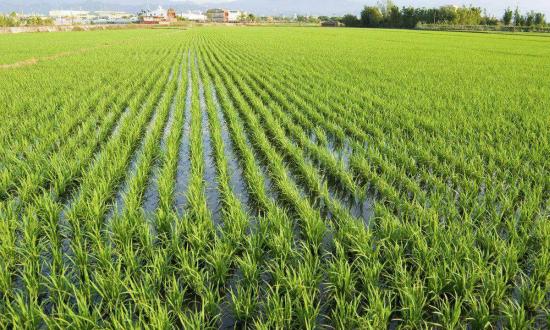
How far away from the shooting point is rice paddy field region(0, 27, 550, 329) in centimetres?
257

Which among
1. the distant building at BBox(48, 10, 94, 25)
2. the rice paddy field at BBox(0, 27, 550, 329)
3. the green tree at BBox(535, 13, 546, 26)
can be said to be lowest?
the rice paddy field at BBox(0, 27, 550, 329)

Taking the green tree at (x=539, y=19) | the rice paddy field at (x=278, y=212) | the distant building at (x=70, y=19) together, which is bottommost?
the rice paddy field at (x=278, y=212)

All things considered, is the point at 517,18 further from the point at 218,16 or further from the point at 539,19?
the point at 218,16

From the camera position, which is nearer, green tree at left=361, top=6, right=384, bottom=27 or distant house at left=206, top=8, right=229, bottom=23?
green tree at left=361, top=6, right=384, bottom=27

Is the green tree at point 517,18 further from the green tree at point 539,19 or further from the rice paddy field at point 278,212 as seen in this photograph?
the rice paddy field at point 278,212

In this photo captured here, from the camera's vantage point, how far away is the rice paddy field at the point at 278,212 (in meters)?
2.57

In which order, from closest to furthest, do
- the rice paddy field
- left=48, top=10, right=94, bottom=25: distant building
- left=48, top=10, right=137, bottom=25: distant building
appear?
1. the rice paddy field
2. left=48, top=10, right=94, bottom=25: distant building
3. left=48, top=10, right=137, bottom=25: distant building

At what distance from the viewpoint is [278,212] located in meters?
3.46

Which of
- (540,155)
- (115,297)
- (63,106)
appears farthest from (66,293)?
(63,106)

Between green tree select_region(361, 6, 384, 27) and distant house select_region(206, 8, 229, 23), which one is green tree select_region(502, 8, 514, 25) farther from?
distant house select_region(206, 8, 229, 23)

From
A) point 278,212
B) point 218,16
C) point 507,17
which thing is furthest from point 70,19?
point 278,212

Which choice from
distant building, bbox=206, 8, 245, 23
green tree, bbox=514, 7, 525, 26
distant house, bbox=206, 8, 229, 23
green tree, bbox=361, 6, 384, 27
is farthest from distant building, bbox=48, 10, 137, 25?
green tree, bbox=514, 7, 525, 26

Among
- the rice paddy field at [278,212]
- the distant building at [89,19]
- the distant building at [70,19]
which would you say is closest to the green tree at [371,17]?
the distant building at [89,19]

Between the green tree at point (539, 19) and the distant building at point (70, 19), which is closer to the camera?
the green tree at point (539, 19)
